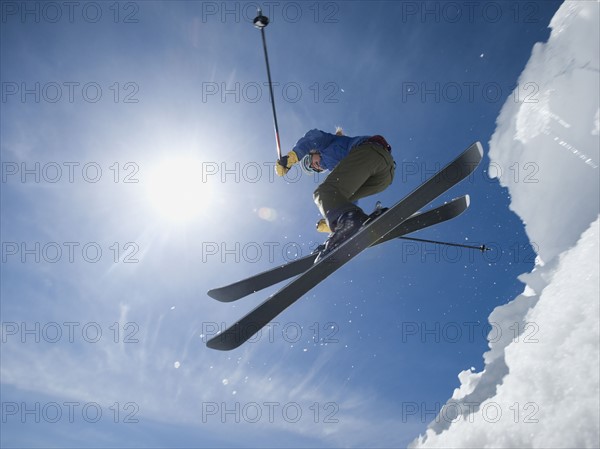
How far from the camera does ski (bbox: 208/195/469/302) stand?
504cm

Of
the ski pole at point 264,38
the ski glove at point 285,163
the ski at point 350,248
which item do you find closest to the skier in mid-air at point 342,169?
the ski glove at point 285,163

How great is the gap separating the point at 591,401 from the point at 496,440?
12176 mm

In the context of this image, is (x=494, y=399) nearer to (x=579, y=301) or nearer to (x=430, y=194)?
(x=579, y=301)

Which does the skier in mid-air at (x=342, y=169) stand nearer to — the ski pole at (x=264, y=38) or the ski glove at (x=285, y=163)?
the ski glove at (x=285, y=163)

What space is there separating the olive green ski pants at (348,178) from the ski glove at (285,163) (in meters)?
0.57

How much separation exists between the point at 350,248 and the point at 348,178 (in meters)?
0.85

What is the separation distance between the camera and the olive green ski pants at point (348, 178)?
147 inches

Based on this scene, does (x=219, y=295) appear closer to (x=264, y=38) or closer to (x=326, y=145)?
(x=326, y=145)

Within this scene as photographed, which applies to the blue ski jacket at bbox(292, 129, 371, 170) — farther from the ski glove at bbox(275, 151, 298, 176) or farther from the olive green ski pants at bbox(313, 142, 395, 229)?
the olive green ski pants at bbox(313, 142, 395, 229)

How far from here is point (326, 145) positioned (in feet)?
14.5

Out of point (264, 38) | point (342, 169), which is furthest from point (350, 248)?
point (264, 38)

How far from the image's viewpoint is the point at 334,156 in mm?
4430

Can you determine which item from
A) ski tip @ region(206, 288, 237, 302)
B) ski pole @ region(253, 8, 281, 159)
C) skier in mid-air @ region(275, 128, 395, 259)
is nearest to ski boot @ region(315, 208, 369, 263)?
skier in mid-air @ region(275, 128, 395, 259)

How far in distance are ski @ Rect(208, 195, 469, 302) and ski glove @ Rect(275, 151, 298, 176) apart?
168cm
